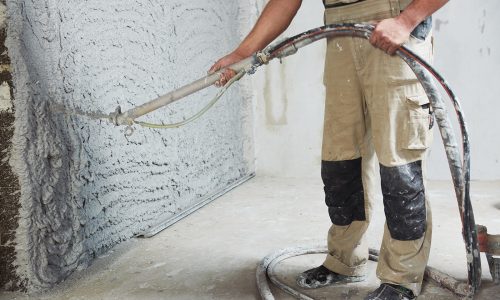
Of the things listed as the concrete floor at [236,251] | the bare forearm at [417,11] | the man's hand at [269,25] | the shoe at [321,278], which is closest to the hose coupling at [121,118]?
the man's hand at [269,25]

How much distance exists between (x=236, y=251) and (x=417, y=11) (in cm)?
121

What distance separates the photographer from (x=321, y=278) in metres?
1.70

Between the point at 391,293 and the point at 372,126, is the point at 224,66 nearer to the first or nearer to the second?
the point at 372,126

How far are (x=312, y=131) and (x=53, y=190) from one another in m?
2.08

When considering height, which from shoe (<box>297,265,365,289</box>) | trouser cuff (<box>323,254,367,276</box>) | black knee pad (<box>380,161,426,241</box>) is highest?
black knee pad (<box>380,161,426,241</box>)

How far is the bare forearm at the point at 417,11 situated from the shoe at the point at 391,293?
802mm

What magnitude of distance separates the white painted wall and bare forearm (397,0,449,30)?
191 centimetres

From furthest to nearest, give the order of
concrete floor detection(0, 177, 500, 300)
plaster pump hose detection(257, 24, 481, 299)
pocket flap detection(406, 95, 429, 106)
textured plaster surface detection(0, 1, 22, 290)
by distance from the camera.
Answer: concrete floor detection(0, 177, 500, 300), textured plaster surface detection(0, 1, 22, 290), pocket flap detection(406, 95, 429, 106), plaster pump hose detection(257, 24, 481, 299)

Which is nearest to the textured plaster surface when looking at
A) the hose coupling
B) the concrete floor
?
the concrete floor

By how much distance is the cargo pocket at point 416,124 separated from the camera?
143 centimetres

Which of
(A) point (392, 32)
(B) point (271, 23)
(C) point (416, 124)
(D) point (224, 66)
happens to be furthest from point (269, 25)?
(C) point (416, 124)

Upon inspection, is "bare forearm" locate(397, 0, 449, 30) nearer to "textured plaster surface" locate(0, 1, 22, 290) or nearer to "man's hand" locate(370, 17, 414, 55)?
"man's hand" locate(370, 17, 414, 55)

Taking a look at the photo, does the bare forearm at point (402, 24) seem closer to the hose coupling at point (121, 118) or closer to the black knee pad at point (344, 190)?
the black knee pad at point (344, 190)

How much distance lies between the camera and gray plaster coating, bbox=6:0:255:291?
165 centimetres
